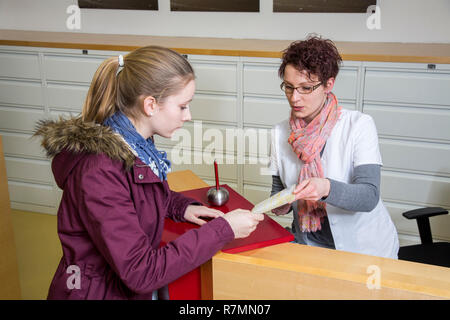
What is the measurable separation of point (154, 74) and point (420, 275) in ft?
2.80

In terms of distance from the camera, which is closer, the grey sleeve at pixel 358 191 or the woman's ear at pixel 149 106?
the woman's ear at pixel 149 106

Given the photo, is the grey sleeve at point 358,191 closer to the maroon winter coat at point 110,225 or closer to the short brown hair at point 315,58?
the short brown hair at point 315,58

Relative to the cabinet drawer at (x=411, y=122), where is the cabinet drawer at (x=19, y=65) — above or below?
above

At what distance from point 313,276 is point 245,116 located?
6.47 ft

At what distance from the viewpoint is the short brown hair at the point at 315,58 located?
5.50 feet

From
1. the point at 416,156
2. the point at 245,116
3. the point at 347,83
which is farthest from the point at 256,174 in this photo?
the point at 416,156

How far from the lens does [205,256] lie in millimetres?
1312

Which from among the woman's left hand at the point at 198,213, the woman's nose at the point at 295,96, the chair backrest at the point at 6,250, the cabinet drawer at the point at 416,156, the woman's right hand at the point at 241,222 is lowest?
the chair backrest at the point at 6,250

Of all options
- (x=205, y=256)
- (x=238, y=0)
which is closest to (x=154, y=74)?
(x=205, y=256)

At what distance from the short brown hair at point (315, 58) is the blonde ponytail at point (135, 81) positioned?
47 centimetres

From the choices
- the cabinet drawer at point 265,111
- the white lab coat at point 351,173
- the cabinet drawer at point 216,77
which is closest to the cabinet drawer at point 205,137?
the cabinet drawer at point 265,111

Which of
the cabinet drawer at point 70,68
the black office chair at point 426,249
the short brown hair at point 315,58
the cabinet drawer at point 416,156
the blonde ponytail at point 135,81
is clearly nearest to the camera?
the blonde ponytail at point 135,81

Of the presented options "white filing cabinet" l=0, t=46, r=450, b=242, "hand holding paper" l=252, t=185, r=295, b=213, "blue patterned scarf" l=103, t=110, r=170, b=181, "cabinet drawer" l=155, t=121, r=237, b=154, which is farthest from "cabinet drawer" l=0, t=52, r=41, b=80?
"hand holding paper" l=252, t=185, r=295, b=213
